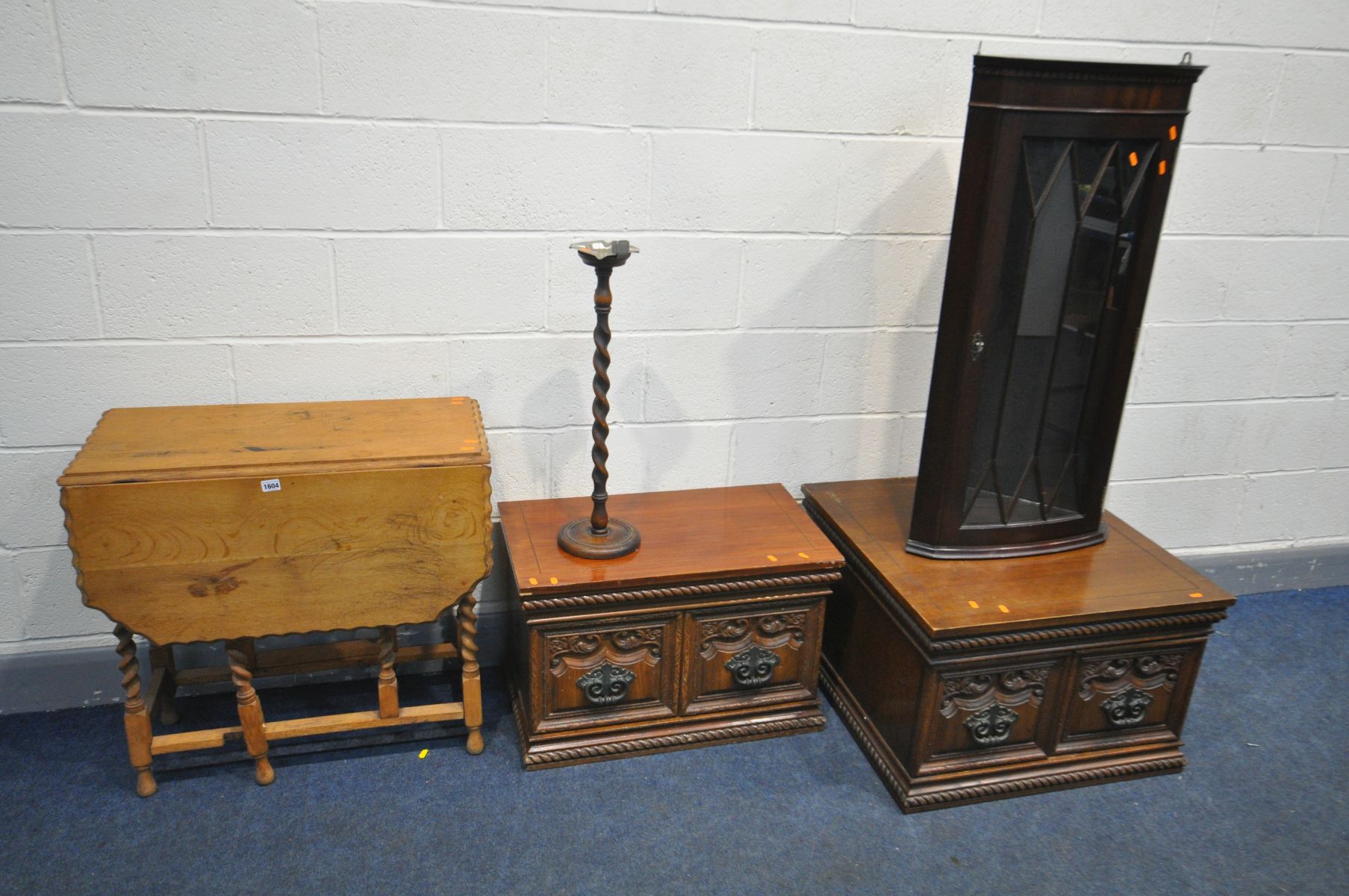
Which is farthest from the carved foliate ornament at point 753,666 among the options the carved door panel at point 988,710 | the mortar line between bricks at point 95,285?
the mortar line between bricks at point 95,285

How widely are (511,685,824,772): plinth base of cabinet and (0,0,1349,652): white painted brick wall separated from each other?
587 mm

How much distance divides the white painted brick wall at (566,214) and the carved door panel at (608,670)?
0.45 metres

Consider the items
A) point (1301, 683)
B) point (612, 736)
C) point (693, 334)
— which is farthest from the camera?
point (1301, 683)

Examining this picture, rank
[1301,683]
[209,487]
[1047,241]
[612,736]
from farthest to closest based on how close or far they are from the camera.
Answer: [1301,683]
[612,736]
[1047,241]
[209,487]

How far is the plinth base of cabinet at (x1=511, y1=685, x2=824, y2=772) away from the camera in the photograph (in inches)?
84.4

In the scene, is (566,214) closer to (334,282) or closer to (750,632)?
(334,282)

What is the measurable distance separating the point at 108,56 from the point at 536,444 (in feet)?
3.74

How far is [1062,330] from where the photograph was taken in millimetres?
2076

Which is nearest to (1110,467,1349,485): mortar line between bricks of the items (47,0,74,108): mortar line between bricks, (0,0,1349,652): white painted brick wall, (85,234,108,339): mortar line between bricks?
(0,0,1349,652): white painted brick wall

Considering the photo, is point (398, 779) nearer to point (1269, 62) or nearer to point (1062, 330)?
point (1062, 330)

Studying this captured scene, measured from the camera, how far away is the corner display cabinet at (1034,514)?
6.29 ft

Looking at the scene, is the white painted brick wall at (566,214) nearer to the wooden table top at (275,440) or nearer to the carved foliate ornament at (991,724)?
the wooden table top at (275,440)

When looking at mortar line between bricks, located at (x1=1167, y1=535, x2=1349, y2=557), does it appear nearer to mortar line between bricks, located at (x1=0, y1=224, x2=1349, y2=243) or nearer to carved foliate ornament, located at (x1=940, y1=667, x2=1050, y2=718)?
mortar line between bricks, located at (x1=0, y1=224, x2=1349, y2=243)

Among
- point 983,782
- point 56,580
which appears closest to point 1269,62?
point 983,782
